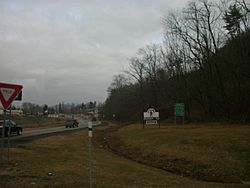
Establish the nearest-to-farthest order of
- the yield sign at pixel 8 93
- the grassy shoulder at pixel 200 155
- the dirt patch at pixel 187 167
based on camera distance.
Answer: the yield sign at pixel 8 93
the dirt patch at pixel 187 167
the grassy shoulder at pixel 200 155

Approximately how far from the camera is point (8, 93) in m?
13.5

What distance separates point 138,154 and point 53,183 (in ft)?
53.4

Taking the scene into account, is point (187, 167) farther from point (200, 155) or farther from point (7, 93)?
point (7, 93)

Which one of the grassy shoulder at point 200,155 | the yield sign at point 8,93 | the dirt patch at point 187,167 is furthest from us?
the grassy shoulder at point 200,155

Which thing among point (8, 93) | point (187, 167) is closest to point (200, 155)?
point (187, 167)

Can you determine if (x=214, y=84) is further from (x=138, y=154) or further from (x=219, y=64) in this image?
(x=138, y=154)

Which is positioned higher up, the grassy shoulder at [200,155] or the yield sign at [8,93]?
the yield sign at [8,93]

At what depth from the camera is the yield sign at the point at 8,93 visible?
43.8 feet

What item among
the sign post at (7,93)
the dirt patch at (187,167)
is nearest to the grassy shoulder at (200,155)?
the dirt patch at (187,167)

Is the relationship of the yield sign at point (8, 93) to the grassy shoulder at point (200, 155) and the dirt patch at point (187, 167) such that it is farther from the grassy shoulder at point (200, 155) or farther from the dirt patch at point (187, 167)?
the grassy shoulder at point (200, 155)

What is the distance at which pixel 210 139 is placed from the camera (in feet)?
90.6

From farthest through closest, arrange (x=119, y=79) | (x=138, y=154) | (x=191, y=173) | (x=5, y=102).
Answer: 1. (x=119, y=79)
2. (x=138, y=154)
3. (x=191, y=173)
4. (x=5, y=102)

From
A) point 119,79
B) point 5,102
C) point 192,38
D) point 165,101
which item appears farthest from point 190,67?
point 119,79

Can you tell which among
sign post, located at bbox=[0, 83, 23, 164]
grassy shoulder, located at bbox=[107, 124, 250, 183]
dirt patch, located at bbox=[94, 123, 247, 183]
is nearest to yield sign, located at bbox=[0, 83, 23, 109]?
sign post, located at bbox=[0, 83, 23, 164]
